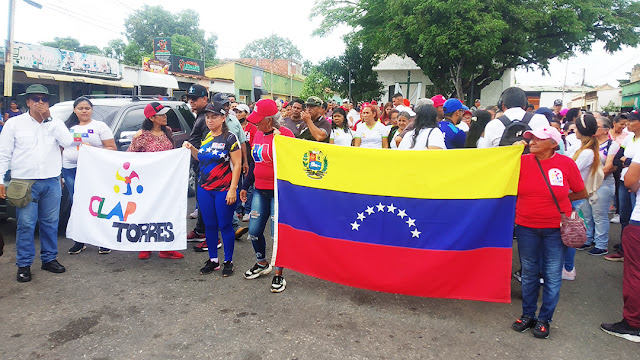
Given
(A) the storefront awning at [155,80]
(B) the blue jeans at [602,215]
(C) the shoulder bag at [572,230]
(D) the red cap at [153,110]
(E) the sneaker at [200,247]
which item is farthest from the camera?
(A) the storefront awning at [155,80]

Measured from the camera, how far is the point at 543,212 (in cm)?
343

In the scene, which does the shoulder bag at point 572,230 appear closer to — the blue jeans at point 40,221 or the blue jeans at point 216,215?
the blue jeans at point 216,215

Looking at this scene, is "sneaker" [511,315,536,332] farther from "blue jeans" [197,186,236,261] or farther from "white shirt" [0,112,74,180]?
"white shirt" [0,112,74,180]

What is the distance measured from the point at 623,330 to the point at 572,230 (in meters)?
1.11

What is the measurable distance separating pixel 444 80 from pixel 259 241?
86.3ft

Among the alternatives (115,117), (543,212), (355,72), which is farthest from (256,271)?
(355,72)

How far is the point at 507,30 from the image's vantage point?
75.8 feet

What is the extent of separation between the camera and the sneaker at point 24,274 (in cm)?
454

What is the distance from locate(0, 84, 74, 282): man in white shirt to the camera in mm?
4543

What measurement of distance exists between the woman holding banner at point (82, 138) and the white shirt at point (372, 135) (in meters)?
3.59

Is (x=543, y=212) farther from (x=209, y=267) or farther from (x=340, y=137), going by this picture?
(x=209, y=267)

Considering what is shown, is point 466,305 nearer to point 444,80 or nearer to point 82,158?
point 82,158

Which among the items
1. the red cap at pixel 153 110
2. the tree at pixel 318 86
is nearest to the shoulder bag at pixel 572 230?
the red cap at pixel 153 110

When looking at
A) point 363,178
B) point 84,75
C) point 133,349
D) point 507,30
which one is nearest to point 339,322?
point 363,178
